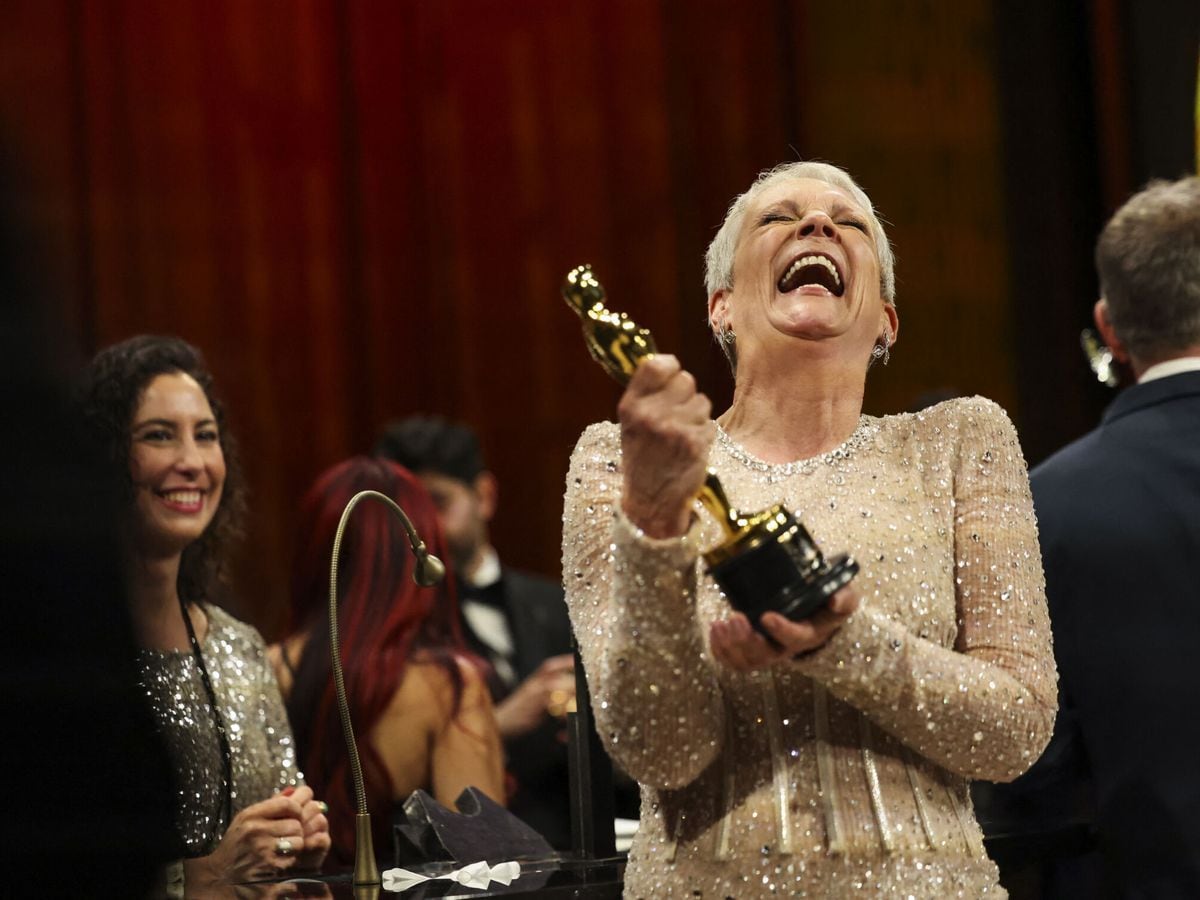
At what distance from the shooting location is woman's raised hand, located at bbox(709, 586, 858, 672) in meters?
1.71

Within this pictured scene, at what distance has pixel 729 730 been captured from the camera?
1944 millimetres

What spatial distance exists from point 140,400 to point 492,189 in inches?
129

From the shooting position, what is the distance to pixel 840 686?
181cm

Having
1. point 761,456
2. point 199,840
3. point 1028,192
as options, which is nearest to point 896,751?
point 761,456

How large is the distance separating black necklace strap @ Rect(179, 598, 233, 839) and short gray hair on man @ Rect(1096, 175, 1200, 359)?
177cm

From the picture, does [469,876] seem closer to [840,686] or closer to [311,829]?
[311,829]

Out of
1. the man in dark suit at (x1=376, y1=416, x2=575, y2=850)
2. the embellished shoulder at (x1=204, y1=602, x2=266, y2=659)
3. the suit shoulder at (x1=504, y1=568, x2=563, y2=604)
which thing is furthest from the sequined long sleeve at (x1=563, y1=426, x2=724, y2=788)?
the suit shoulder at (x1=504, y1=568, x2=563, y2=604)

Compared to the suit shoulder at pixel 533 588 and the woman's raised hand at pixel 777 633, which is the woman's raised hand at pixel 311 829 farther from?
the suit shoulder at pixel 533 588

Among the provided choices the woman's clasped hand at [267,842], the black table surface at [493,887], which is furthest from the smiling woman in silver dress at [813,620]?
the woman's clasped hand at [267,842]

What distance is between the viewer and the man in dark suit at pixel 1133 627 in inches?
109

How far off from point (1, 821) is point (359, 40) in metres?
5.34

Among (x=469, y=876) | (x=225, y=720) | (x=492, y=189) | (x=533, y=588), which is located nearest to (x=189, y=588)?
(x=225, y=720)

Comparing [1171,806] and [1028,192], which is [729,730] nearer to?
[1171,806]

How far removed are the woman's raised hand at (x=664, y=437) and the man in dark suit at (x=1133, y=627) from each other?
135 cm
